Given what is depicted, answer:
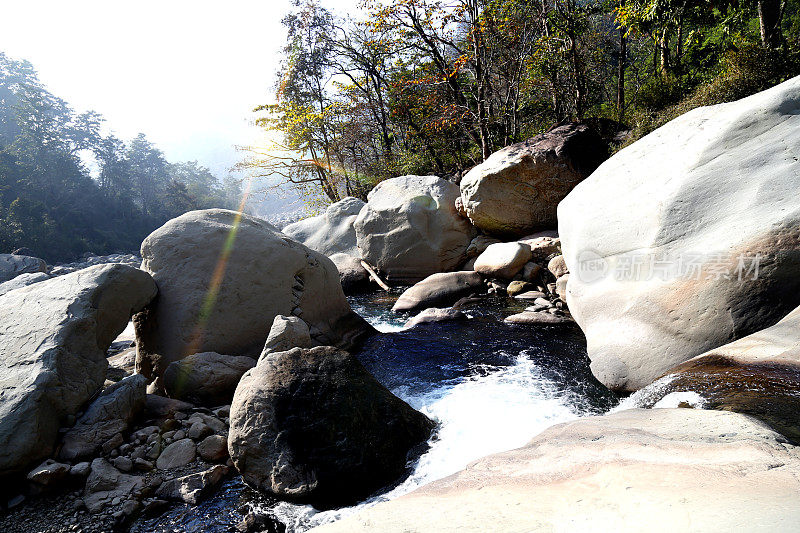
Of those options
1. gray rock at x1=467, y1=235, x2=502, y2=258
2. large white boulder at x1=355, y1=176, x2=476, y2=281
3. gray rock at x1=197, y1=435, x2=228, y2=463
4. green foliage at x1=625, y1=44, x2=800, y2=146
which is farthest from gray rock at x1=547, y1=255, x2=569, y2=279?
gray rock at x1=197, y1=435, x2=228, y2=463

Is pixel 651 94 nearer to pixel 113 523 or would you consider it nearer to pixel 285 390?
pixel 285 390

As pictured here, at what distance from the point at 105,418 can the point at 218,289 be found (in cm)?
203

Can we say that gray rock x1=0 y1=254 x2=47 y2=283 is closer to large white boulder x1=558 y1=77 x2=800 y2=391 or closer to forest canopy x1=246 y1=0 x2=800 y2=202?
forest canopy x1=246 y1=0 x2=800 y2=202

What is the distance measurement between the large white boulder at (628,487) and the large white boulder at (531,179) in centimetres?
788

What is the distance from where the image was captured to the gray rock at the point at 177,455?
353cm

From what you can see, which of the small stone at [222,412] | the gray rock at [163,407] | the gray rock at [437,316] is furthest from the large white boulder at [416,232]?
the gray rock at [163,407]

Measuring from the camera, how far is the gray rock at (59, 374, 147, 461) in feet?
11.5

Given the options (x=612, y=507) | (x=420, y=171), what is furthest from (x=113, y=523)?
(x=420, y=171)

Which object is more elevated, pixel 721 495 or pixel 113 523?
pixel 721 495

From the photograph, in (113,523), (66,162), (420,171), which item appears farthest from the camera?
(66,162)

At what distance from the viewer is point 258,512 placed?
9.89ft

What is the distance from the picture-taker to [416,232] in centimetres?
1076

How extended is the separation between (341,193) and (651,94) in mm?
14580

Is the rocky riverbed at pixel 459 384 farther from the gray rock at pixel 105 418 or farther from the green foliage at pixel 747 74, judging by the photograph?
the green foliage at pixel 747 74
